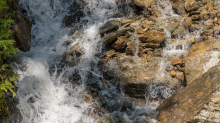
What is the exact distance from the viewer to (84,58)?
5.31 meters

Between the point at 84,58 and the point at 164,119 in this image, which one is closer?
the point at 164,119

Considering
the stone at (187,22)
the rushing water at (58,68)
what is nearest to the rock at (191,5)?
the stone at (187,22)

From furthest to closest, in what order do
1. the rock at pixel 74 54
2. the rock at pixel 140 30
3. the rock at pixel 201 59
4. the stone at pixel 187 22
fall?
the stone at pixel 187 22
the rock at pixel 140 30
the rock at pixel 74 54
the rock at pixel 201 59

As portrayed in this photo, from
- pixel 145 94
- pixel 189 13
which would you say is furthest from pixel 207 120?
pixel 189 13

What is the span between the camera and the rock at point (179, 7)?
737 centimetres

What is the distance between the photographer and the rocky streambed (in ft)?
9.86

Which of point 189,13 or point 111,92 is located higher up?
point 189,13

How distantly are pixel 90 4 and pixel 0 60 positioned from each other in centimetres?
588

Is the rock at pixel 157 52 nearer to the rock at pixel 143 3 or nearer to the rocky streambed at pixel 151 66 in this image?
the rocky streambed at pixel 151 66

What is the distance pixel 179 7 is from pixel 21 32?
22.7 feet

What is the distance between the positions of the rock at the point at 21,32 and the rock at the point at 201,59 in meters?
4.52

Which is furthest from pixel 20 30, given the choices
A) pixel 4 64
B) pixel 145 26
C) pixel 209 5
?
pixel 209 5

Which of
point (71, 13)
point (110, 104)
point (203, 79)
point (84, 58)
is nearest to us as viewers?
point (203, 79)

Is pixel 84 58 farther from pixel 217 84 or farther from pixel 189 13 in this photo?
pixel 189 13
